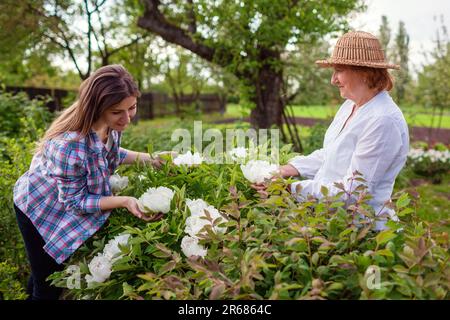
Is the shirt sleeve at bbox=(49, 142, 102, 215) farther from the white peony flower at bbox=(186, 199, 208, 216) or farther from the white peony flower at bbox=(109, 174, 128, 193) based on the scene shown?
the white peony flower at bbox=(186, 199, 208, 216)

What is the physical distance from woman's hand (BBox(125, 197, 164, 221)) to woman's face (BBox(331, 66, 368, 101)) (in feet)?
3.41

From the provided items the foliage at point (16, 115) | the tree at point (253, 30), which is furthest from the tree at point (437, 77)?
the foliage at point (16, 115)

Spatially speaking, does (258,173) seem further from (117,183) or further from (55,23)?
(55,23)

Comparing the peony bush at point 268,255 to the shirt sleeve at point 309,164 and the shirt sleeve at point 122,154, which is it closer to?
the shirt sleeve at point 309,164

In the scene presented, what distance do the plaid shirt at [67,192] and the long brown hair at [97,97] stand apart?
0.06 meters

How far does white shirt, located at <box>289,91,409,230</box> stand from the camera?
2.04 meters

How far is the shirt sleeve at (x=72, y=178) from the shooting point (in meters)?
2.25

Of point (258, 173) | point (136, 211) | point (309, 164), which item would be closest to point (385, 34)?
point (309, 164)

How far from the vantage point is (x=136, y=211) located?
212 centimetres
